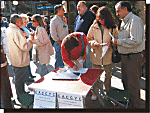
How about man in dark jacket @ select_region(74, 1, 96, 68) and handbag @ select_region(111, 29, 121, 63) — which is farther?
man in dark jacket @ select_region(74, 1, 96, 68)

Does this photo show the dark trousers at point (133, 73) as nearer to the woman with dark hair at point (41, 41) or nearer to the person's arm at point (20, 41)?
the person's arm at point (20, 41)

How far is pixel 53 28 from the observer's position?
374 cm

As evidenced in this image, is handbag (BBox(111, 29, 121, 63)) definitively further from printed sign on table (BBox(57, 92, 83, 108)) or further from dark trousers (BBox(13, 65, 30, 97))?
dark trousers (BBox(13, 65, 30, 97))

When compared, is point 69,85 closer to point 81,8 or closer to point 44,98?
point 44,98

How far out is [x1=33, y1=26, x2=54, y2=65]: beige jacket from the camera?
11.9ft

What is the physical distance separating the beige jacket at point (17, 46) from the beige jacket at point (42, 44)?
2.04 feet

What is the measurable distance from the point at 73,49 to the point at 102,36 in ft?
2.90

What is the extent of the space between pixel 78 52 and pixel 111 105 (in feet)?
4.34

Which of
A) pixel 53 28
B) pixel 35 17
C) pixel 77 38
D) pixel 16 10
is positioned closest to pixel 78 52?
pixel 77 38

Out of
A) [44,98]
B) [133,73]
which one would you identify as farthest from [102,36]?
[44,98]

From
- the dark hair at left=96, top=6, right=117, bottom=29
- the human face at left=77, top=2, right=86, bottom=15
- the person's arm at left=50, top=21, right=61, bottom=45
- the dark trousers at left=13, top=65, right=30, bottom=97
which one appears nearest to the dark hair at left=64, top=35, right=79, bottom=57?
the dark hair at left=96, top=6, right=117, bottom=29

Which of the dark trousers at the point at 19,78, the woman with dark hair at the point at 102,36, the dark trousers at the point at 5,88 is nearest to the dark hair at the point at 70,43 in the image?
the woman with dark hair at the point at 102,36

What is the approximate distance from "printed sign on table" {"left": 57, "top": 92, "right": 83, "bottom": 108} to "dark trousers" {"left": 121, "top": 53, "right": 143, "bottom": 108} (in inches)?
51.3

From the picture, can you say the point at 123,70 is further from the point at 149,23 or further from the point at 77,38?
the point at 77,38
